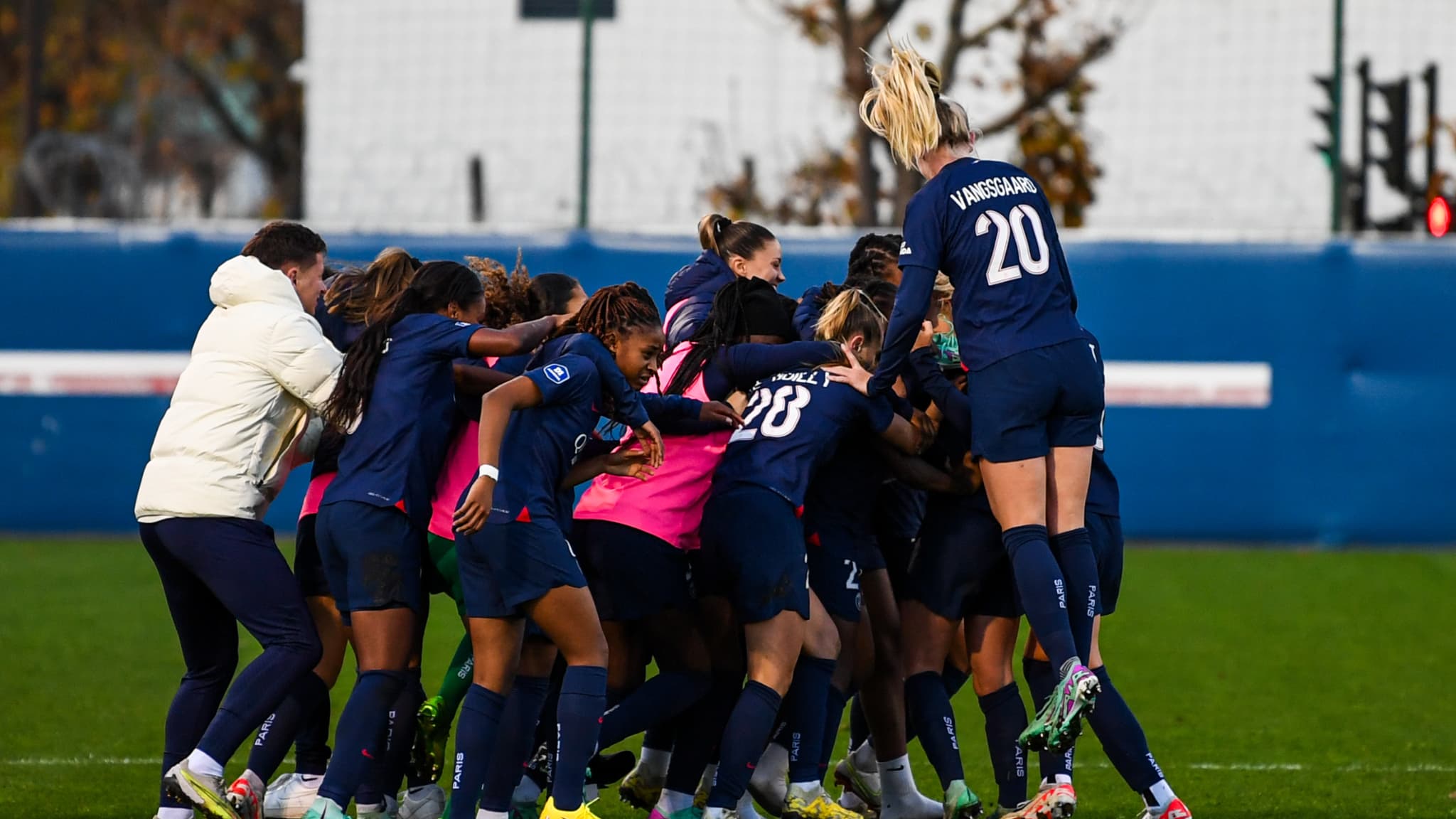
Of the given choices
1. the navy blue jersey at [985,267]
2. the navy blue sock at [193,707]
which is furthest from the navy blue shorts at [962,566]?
the navy blue sock at [193,707]

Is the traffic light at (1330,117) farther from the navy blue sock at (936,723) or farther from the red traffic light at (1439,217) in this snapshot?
the navy blue sock at (936,723)

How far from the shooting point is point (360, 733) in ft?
18.0

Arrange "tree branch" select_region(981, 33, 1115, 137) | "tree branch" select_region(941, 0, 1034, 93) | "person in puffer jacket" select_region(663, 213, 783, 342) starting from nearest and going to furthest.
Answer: "person in puffer jacket" select_region(663, 213, 783, 342) → "tree branch" select_region(981, 33, 1115, 137) → "tree branch" select_region(941, 0, 1034, 93)

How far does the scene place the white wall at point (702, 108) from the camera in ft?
41.8

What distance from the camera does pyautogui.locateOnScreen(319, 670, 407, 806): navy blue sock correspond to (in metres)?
5.44

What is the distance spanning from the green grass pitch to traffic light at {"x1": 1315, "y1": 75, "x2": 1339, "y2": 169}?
288 cm

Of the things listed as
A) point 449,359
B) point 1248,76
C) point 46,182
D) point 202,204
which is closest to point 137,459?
point 46,182

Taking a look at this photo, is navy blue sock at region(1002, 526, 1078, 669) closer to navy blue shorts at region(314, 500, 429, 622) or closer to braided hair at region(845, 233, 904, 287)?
braided hair at region(845, 233, 904, 287)

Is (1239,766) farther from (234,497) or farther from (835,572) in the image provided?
(234,497)

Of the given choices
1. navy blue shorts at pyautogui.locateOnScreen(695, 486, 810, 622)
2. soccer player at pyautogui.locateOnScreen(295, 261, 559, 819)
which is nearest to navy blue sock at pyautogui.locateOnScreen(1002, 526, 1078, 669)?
navy blue shorts at pyautogui.locateOnScreen(695, 486, 810, 622)

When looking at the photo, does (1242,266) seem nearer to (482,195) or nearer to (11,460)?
(482,195)

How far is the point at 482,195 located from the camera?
505 inches

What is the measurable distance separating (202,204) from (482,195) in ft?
12.9

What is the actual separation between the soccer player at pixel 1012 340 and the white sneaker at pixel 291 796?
2.40m
